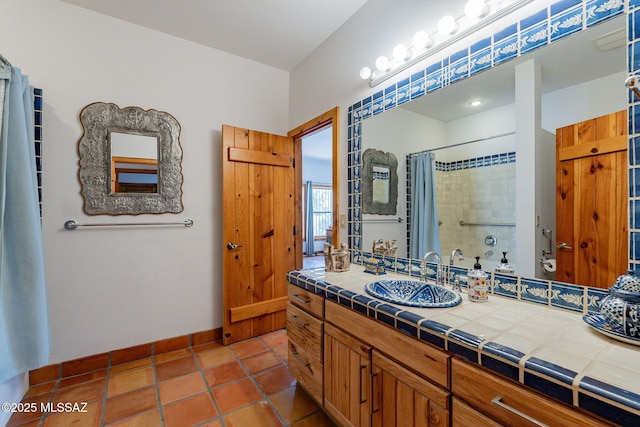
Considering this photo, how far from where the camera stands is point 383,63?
1.74 meters

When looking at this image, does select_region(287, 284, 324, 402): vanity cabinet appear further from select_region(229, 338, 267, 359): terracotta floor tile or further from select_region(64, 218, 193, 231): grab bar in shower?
select_region(64, 218, 193, 231): grab bar in shower

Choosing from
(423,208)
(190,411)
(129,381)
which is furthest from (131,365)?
(423,208)

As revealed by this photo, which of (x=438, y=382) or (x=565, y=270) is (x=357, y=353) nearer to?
(x=438, y=382)

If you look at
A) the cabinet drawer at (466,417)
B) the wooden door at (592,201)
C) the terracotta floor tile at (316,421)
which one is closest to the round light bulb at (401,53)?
the wooden door at (592,201)

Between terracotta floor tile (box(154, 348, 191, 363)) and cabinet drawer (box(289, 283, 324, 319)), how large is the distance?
1.26m

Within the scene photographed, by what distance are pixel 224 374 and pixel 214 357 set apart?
308 mm

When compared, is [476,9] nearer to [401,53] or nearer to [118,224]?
[401,53]

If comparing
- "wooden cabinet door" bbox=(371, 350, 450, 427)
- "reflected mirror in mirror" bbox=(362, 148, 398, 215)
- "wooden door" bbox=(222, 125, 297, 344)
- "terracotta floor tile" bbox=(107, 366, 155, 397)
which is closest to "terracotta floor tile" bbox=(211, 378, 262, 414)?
"terracotta floor tile" bbox=(107, 366, 155, 397)

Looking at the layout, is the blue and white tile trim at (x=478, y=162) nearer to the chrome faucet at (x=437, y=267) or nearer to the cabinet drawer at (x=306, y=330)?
the chrome faucet at (x=437, y=267)

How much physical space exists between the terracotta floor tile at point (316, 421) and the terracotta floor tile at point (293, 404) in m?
0.03

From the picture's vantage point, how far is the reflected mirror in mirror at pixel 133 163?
2115 mm

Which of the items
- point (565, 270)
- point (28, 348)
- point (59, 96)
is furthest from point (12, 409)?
point (565, 270)

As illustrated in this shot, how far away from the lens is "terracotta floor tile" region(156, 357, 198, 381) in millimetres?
1985

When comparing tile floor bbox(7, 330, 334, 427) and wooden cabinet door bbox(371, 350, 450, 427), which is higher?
wooden cabinet door bbox(371, 350, 450, 427)
